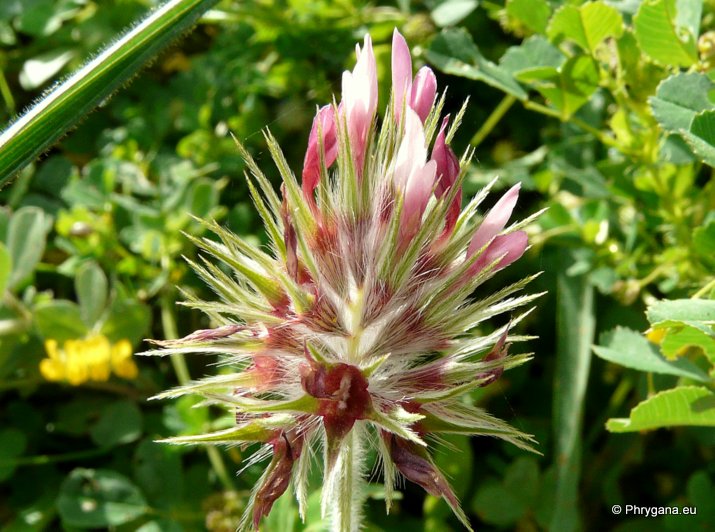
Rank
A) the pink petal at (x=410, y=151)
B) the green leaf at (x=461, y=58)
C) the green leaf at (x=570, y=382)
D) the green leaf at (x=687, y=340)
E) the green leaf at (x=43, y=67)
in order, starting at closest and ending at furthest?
1. the pink petal at (x=410, y=151)
2. the green leaf at (x=687, y=340)
3. the green leaf at (x=461, y=58)
4. the green leaf at (x=570, y=382)
5. the green leaf at (x=43, y=67)

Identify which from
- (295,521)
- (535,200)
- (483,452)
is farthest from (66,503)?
(535,200)

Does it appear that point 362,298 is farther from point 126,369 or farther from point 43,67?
point 43,67

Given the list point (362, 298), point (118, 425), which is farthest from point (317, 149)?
point (118, 425)

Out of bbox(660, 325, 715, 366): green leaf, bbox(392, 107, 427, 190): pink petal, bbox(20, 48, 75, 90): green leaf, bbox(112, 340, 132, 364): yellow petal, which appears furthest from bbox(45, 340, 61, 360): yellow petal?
bbox(660, 325, 715, 366): green leaf

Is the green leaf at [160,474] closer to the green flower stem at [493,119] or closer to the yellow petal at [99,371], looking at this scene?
the yellow petal at [99,371]

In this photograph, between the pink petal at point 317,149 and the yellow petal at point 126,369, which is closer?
the pink petal at point 317,149

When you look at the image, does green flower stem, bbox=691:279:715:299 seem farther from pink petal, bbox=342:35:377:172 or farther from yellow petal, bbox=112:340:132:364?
yellow petal, bbox=112:340:132:364

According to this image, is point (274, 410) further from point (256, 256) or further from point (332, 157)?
point (332, 157)

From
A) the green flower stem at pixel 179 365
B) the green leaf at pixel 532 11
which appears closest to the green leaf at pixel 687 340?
the green leaf at pixel 532 11
